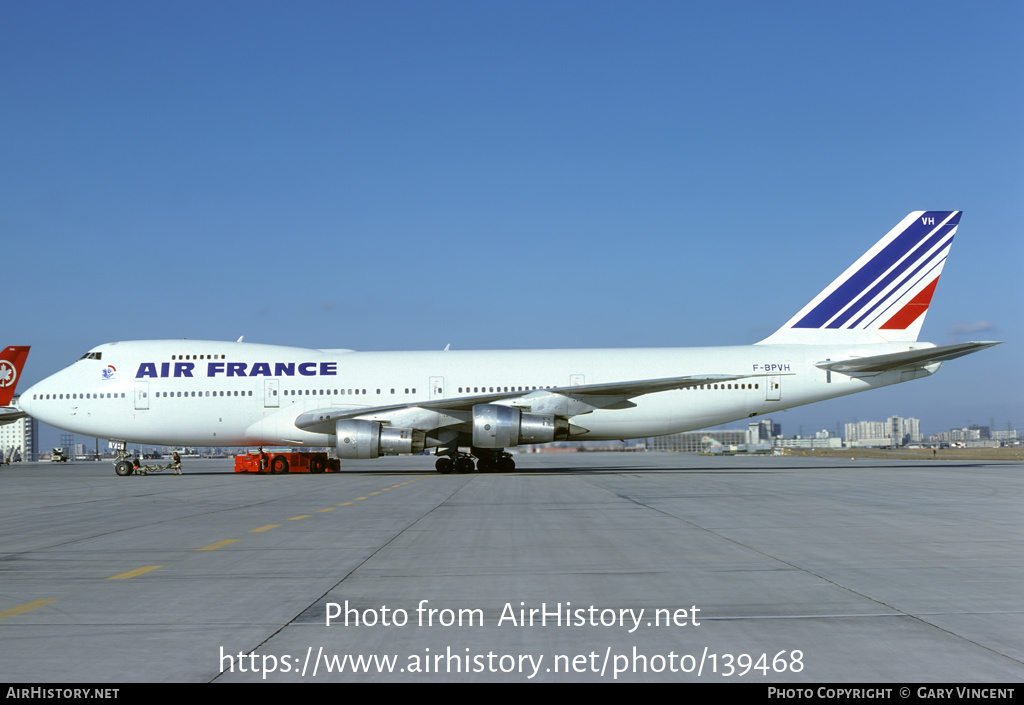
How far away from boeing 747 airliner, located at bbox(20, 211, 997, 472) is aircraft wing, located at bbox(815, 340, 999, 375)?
0.07 m

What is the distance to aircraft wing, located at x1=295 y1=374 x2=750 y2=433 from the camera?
82.7ft

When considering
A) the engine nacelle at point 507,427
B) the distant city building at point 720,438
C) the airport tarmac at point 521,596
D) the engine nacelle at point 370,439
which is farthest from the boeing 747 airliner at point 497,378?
the distant city building at point 720,438

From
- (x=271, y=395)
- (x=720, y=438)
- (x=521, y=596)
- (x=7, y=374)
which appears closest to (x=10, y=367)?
(x=7, y=374)

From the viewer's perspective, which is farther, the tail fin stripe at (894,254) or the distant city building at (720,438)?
the distant city building at (720,438)

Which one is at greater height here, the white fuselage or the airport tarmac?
the white fuselage

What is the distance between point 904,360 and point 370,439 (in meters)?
17.0

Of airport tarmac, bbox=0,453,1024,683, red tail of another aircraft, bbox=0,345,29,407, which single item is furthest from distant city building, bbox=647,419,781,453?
airport tarmac, bbox=0,453,1024,683

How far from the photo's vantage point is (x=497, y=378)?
27625 millimetres

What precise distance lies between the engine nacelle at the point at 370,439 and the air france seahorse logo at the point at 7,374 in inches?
1713

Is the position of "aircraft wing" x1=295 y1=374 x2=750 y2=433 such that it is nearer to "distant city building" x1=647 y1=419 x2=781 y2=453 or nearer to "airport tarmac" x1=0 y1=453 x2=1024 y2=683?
"airport tarmac" x1=0 y1=453 x2=1024 y2=683

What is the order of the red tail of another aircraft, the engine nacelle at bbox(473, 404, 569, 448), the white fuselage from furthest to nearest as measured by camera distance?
the red tail of another aircraft → the white fuselage → the engine nacelle at bbox(473, 404, 569, 448)

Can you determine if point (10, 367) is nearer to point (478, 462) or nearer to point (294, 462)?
point (294, 462)

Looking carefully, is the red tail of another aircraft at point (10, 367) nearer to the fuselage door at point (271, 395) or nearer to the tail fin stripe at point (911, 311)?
the fuselage door at point (271, 395)

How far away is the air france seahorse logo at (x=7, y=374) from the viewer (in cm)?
5744
